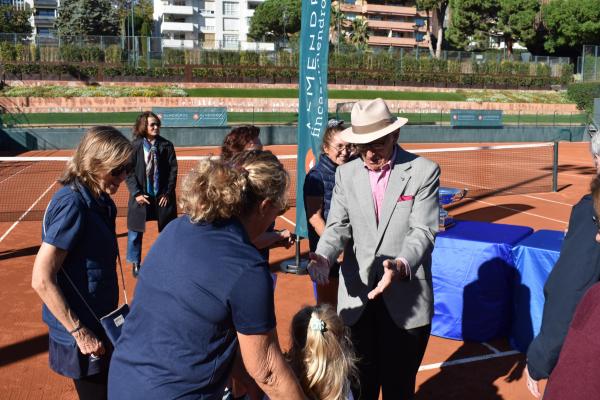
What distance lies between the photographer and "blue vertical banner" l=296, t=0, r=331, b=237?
774 cm

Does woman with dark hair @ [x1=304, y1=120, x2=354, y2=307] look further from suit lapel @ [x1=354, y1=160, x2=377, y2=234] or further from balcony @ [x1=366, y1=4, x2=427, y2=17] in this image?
balcony @ [x1=366, y1=4, x2=427, y2=17]

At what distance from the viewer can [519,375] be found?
557 cm

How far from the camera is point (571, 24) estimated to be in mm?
72625

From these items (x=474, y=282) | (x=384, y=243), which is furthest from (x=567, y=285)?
(x=474, y=282)

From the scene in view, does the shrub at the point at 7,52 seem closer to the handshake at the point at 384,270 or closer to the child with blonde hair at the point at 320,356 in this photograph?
the handshake at the point at 384,270

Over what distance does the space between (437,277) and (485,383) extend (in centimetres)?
117

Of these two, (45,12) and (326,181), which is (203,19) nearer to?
(45,12)

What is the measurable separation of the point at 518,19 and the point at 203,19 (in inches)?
1942

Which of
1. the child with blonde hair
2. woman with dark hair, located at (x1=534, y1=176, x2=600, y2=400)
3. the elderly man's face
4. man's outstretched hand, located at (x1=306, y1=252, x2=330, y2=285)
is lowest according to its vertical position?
the child with blonde hair

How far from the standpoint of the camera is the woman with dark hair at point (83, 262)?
9.80ft

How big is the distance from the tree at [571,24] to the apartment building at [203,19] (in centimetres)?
4715

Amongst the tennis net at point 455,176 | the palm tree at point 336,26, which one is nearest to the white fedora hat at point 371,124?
the tennis net at point 455,176

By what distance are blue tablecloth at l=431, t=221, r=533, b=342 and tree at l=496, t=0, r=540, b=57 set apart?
76.1 meters

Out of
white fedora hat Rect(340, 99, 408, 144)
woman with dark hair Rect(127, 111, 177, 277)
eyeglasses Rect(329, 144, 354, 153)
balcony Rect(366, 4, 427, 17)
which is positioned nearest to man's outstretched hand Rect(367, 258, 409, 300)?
white fedora hat Rect(340, 99, 408, 144)
